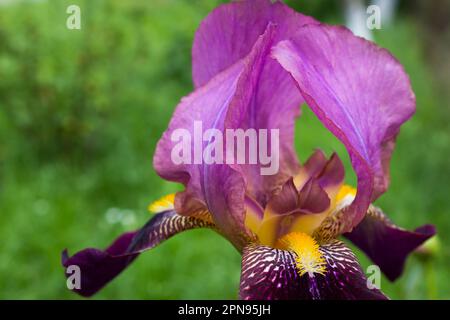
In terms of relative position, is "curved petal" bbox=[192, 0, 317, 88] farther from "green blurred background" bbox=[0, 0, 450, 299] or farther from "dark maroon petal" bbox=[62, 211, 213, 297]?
"green blurred background" bbox=[0, 0, 450, 299]

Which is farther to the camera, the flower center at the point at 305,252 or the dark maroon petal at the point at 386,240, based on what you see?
the dark maroon petal at the point at 386,240

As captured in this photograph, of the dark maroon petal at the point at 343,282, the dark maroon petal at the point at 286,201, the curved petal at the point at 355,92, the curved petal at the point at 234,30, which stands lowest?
the dark maroon petal at the point at 343,282

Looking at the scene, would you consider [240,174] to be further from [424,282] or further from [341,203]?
[424,282]

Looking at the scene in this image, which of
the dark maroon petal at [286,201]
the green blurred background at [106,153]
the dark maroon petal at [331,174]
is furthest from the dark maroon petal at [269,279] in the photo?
the green blurred background at [106,153]

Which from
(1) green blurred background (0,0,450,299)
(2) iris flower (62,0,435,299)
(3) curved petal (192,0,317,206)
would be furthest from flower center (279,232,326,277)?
(1) green blurred background (0,0,450,299)

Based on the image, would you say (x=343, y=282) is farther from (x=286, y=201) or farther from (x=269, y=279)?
(x=286, y=201)

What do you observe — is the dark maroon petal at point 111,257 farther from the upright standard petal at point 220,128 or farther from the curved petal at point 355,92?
the curved petal at point 355,92
